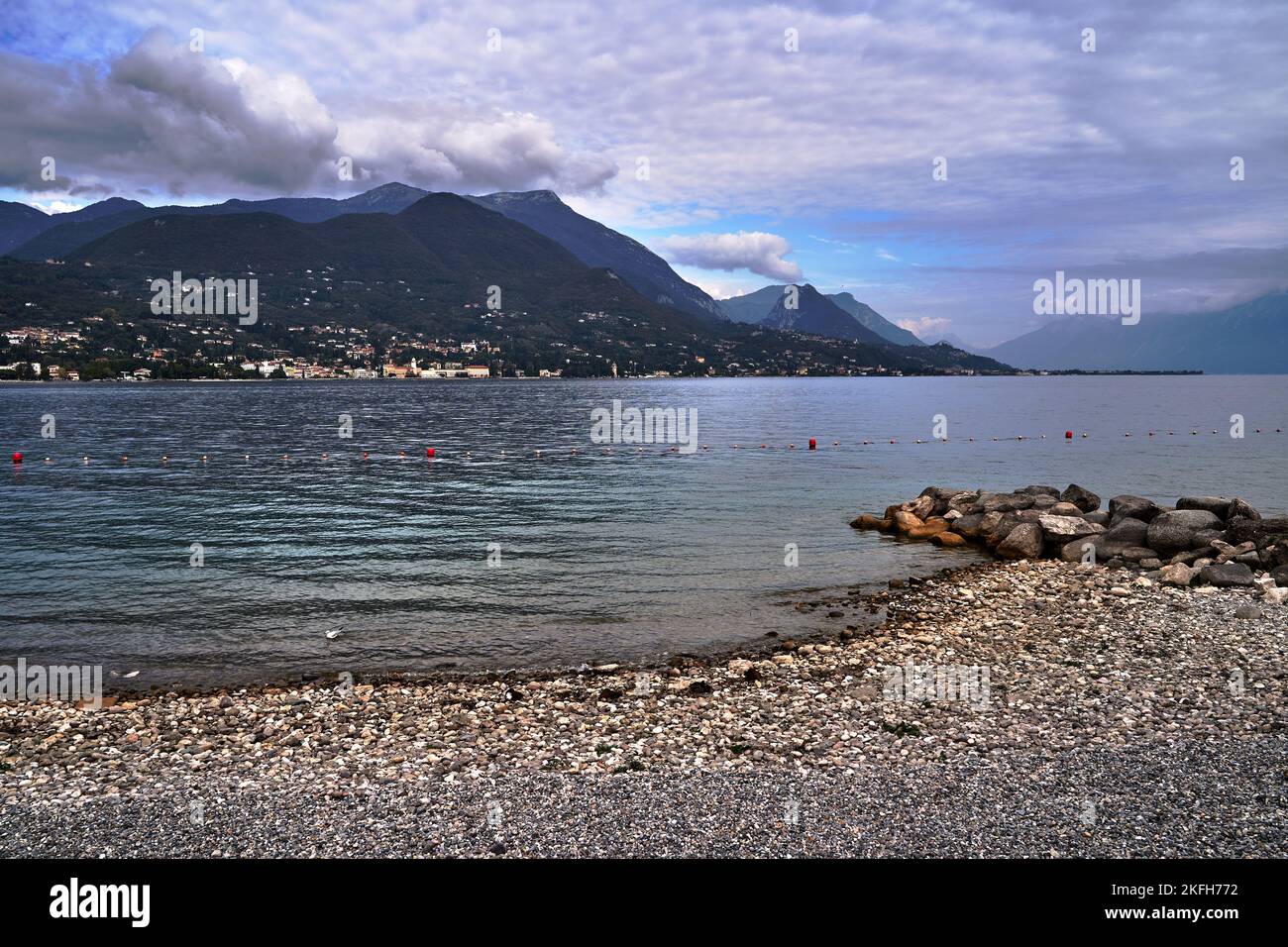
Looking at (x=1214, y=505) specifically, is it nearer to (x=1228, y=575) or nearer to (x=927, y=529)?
(x=1228, y=575)

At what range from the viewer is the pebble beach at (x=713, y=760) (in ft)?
31.9

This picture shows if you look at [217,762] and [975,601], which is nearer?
[217,762]

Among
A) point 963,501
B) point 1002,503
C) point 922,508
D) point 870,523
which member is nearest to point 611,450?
point 870,523

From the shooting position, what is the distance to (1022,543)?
29.4 meters

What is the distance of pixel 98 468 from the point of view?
54.9 metres

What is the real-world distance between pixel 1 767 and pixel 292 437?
7242cm

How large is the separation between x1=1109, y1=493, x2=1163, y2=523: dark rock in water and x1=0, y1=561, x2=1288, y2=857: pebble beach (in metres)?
12.4

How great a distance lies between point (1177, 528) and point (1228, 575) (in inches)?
188

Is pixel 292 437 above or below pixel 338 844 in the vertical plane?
above

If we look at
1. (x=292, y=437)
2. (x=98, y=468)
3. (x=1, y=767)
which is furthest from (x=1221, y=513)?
(x=292, y=437)

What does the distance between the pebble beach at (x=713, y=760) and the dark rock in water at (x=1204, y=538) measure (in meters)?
8.79

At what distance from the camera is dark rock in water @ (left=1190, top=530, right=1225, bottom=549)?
26859mm
